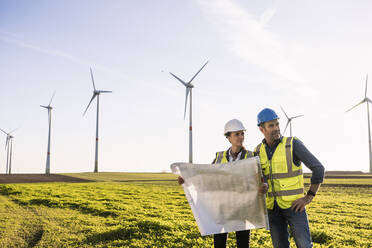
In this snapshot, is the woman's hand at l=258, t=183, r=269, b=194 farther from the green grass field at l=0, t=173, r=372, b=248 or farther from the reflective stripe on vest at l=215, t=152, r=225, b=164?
the green grass field at l=0, t=173, r=372, b=248

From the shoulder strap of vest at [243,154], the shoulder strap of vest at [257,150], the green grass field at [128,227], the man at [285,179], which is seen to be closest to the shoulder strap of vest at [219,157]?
the shoulder strap of vest at [243,154]

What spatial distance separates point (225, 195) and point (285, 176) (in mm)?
864

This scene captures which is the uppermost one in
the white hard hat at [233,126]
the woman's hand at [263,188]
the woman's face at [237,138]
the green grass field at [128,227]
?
the white hard hat at [233,126]

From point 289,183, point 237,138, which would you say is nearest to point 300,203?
point 289,183

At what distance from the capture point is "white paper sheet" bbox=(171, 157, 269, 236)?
4.24 meters

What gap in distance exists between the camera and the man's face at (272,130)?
418 centimetres

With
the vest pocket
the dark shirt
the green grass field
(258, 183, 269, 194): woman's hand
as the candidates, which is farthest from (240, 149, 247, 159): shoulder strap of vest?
the green grass field

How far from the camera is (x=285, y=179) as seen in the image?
13.3 feet

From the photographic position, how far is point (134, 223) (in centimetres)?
1010

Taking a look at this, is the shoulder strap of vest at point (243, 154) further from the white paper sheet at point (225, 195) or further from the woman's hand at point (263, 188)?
the woman's hand at point (263, 188)

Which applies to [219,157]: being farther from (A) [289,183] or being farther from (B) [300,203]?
(B) [300,203]

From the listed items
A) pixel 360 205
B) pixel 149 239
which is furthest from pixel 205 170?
pixel 360 205

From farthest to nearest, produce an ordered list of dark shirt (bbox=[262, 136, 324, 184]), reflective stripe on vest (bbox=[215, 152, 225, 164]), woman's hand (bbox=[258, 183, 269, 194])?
reflective stripe on vest (bbox=[215, 152, 225, 164])
woman's hand (bbox=[258, 183, 269, 194])
dark shirt (bbox=[262, 136, 324, 184])

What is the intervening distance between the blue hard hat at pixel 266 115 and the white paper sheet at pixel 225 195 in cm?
54
